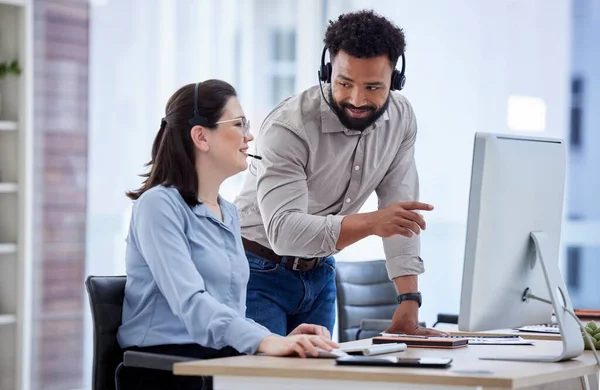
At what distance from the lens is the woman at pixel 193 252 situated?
1831 mm

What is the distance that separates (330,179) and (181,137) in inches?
20.2

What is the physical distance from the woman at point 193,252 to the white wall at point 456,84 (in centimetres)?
261

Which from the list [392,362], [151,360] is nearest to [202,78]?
[151,360]

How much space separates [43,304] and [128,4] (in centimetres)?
150

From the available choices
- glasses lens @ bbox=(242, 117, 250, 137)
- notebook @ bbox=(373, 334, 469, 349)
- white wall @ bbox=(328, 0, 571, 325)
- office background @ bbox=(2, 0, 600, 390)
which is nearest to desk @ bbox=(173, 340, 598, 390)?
notebook @ bbox=(373, 334, 469, 349)

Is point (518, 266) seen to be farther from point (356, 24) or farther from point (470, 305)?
point (356, 24)

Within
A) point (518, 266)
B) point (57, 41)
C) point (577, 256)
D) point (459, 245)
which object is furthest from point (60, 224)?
point (577, 256)

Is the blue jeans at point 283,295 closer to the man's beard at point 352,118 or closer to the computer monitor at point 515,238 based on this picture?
the man's beard at point 352,118

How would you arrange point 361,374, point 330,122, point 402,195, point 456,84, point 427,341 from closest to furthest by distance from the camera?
1. point 361,374
2. point 427,341
3. point 330,122
4. point 402,195
5. point 456,84

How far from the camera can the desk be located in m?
1.47

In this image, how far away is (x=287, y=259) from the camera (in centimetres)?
251

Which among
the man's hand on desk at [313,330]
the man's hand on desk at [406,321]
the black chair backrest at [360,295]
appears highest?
the man's hand on desk at [313,330]

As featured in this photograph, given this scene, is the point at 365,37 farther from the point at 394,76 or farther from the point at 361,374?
the point at 361,374

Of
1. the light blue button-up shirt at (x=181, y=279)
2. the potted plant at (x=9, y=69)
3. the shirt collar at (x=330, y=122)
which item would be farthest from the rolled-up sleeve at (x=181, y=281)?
the potted plant at (x=9, y=69)
